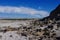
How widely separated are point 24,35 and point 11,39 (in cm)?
316

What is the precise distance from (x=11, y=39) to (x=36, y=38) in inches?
139

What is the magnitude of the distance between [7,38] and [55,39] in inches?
298

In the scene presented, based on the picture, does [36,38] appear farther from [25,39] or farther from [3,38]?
[3,38]

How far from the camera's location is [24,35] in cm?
3497

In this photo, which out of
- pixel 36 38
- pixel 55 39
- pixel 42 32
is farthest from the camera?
pixel 42 32

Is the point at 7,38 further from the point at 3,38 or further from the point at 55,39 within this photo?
the point at 55,39

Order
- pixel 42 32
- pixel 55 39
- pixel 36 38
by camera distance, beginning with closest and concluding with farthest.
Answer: pixel 55 39 → pixel 36 38 → pixel 42 32

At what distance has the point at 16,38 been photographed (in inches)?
1299

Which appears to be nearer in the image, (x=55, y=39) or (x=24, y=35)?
(x=55, y=39)

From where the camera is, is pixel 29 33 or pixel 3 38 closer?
pixel 3 38

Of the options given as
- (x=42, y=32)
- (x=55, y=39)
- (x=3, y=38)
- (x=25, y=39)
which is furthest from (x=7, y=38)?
(x=55, y=39)

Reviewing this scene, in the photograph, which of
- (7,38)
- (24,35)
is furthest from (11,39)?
(24,35)

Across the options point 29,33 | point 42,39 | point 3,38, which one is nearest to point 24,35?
point 29,33

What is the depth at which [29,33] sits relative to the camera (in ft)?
117
